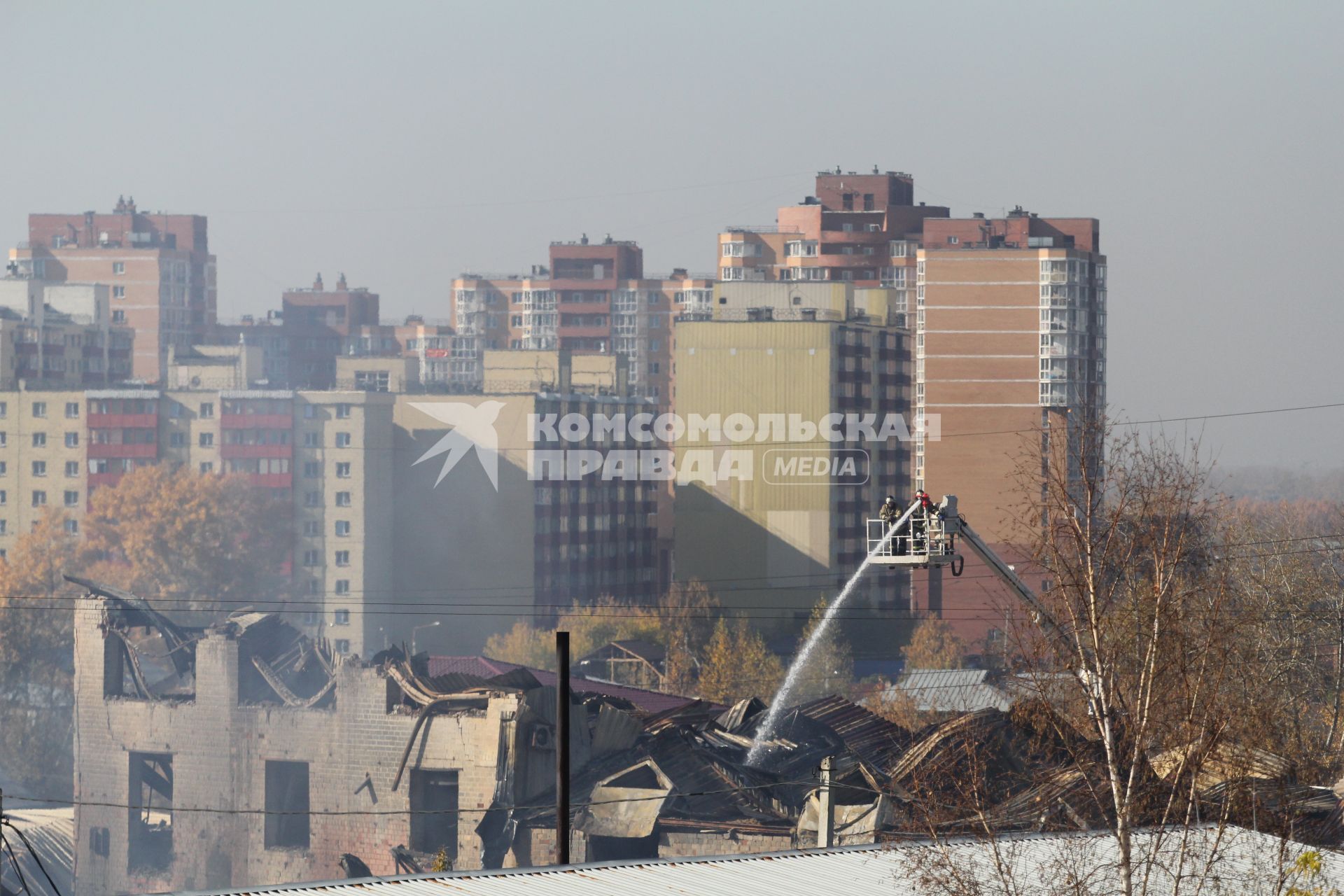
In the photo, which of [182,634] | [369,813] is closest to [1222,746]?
[369,813]

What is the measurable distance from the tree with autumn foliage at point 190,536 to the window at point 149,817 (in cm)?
2746

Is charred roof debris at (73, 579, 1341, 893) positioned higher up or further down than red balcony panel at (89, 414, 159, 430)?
further down

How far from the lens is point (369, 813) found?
44062 millimetres

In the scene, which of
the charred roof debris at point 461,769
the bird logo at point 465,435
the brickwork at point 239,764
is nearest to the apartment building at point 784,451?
the bird logo at point 465,435

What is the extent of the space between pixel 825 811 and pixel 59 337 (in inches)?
3205

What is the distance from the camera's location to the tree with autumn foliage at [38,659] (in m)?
71.4

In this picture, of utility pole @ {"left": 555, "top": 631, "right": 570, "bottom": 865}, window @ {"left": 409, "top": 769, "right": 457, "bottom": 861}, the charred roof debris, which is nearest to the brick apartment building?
the charred roof debris

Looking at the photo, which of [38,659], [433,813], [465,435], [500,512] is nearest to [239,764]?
[433,813]

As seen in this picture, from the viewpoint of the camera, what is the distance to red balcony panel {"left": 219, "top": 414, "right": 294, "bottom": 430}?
8325 cm

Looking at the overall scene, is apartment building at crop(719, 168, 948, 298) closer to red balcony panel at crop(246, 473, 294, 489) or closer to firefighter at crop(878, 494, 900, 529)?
red balcony panel at crop(246, 473, 294, 489)

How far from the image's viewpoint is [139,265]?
108875 millimetres

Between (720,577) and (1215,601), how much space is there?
6716 centimetres

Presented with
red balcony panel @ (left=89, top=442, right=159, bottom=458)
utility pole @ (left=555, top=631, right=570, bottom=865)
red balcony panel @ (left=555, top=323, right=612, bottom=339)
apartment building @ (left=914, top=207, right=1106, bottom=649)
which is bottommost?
utility pole @ (left=555, top=631, right=570, bottom=865)

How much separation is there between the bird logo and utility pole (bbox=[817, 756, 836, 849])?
55.0 m
